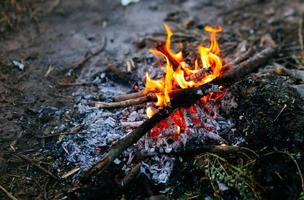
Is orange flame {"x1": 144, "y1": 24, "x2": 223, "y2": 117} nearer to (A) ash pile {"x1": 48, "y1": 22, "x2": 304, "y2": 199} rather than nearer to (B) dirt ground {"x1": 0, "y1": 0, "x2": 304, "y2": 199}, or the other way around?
(A) ash pile {"x1": 48, "y1": 22, "x2": 304, "y2": 199}

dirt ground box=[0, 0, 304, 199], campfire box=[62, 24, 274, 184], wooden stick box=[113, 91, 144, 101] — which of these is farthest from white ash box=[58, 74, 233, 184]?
dirt ground box=[0, 0, 304, 199]

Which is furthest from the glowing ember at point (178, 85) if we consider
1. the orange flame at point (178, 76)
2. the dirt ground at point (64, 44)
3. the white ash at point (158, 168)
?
the dirt ground at point (64, 44)

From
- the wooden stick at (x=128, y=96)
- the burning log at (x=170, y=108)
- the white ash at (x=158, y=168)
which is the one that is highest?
the burning log at (x=170, y=108)

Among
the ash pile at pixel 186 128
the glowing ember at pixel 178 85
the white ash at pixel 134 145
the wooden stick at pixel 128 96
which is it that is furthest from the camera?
the wooden stick at pixel 128 96

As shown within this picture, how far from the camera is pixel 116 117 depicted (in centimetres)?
375

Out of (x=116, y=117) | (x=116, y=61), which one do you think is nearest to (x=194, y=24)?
(x=116, y=61)

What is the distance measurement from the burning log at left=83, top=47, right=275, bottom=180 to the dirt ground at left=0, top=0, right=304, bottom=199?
1.37 feet

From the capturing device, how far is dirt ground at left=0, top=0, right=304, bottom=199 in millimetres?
3527

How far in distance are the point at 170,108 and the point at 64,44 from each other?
2.38 meters

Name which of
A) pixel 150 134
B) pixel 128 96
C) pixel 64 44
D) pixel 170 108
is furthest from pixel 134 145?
pixel 64 44

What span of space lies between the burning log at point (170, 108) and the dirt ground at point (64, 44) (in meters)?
0.42

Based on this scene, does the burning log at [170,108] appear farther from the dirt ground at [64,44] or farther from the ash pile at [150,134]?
the dirt ground at [64,44]

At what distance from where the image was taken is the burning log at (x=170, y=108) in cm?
308

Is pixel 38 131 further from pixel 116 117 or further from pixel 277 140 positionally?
pixel 277 140
